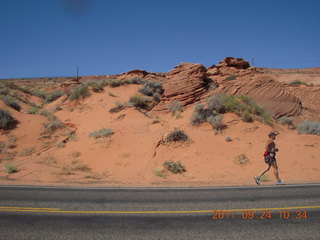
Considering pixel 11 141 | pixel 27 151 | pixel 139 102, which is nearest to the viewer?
pixel 27 151

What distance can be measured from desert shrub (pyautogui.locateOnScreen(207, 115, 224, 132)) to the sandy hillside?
0.89ft

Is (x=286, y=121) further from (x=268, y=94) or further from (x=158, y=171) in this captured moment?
(x=158, y=171)

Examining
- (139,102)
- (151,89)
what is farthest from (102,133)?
(151,89)

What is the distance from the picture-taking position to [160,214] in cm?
566

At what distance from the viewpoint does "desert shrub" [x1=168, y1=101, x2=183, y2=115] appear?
19845 mm

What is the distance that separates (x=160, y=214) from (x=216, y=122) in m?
11.3

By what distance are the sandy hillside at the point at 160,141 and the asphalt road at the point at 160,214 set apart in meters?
2.38

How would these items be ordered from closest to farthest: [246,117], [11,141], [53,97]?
[11,141] → [246,117] → [53,97]

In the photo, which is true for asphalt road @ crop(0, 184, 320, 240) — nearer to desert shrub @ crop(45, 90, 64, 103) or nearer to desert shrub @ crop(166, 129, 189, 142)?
desert shrub @ crop(166, 129, 189, 142)

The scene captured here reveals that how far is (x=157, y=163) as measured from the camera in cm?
1327

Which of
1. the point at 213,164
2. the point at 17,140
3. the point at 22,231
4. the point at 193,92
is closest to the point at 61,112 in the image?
the point at 17,140

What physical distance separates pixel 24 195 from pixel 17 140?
10284 millimetres

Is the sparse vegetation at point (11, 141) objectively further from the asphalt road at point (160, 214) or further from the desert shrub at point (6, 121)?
the asphalt road at point (160, 214)

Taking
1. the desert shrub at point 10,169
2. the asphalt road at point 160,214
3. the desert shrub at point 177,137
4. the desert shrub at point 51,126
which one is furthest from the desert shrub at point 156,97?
the asphalt road at point 160,214
